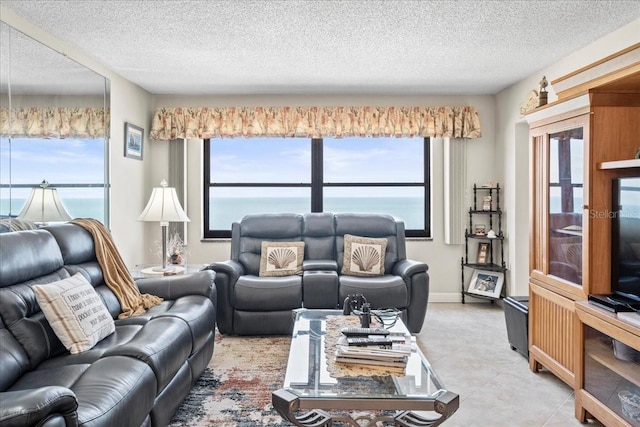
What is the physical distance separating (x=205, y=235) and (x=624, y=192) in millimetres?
4234

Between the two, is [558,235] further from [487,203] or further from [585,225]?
[487,203]

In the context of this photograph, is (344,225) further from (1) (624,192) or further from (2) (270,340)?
(1) (624,192)

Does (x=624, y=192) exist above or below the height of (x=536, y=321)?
above

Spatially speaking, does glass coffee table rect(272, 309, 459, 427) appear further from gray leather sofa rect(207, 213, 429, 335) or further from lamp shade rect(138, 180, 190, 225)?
lamp shade rect(138, 180, 190, 225)

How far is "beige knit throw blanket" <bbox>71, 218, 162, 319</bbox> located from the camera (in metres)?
2.93

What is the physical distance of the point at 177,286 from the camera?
127 inches

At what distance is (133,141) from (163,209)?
1113 mm

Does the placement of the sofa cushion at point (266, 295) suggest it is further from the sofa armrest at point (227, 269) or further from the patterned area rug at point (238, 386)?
the patterned area rug at point (238, 386)

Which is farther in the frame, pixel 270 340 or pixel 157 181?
pixel 157 181

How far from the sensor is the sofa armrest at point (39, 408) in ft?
4.31

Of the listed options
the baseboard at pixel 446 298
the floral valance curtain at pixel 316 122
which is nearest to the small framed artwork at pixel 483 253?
the baseboard at pixel 446 298

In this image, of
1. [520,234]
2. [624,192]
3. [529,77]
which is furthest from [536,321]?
[529,77]

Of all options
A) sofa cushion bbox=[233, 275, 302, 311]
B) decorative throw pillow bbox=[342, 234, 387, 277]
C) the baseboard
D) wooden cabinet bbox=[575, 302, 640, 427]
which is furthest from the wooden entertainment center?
the baseboard

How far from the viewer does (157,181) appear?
531 centimetres
